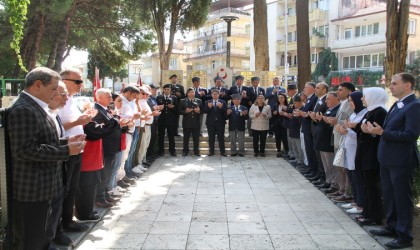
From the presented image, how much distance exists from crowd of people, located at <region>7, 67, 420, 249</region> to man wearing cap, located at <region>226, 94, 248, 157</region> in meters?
1.12

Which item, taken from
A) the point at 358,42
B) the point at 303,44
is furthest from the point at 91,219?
the point at 358,42

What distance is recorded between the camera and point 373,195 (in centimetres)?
518

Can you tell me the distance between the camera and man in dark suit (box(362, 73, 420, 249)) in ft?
14.2

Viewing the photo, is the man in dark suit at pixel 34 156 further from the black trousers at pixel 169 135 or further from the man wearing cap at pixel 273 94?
the man wearing cap at pixel 273 94

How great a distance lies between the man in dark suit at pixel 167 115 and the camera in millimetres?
10953

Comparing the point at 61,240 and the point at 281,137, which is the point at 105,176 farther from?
the point at 281,137

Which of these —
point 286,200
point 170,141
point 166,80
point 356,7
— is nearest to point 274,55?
point 356,7

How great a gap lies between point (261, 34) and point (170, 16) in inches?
170

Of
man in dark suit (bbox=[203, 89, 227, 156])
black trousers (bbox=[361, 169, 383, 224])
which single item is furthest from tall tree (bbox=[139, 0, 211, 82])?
black trousers (bbox=[361, 169, 383, 224])

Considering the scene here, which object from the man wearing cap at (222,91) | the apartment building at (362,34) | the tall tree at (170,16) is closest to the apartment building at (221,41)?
the apartment building at (362,34)

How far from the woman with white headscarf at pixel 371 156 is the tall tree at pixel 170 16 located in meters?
12.3

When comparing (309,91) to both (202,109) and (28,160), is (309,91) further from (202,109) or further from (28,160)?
(28,160)

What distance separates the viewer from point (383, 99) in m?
5.05

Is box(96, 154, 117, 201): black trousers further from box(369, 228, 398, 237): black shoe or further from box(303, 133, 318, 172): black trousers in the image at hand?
box(303, 133, 318, 172): black trousers
